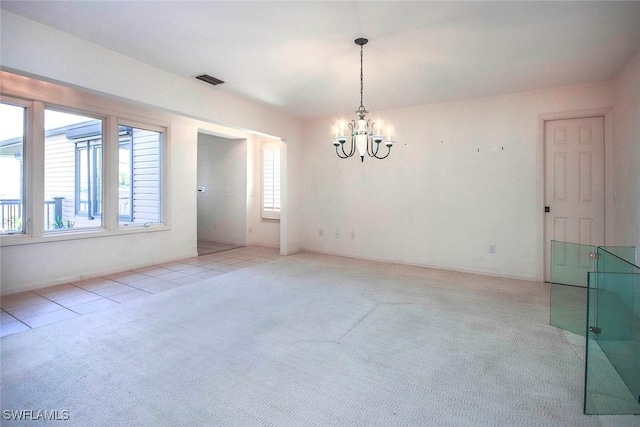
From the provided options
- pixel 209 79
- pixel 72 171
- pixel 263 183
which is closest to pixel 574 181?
pixel 209 79

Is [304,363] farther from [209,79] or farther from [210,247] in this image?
[210,247]

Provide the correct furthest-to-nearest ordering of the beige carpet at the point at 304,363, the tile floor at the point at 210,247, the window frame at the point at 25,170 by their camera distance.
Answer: the tile floor at the point at 210,247, the window frame at the point at 25,170, the beige carpet at the point at 304,363

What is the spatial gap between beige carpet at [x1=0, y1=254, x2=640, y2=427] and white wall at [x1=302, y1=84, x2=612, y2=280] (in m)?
1.23

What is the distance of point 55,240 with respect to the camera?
3951 millimetres

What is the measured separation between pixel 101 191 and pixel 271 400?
4.19 m

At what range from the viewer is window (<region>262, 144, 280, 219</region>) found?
22.3ft

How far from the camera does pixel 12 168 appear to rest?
372cm

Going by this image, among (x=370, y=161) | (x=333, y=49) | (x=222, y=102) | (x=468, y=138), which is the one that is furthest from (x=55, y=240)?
(x=468, y=138)

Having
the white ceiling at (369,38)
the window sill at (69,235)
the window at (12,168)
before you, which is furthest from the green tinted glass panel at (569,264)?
the window at (12,168)

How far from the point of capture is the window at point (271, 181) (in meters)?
6.79

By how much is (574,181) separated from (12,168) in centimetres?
701

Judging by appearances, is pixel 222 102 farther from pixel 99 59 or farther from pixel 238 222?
pixel 238 222

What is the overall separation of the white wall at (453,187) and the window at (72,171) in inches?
144

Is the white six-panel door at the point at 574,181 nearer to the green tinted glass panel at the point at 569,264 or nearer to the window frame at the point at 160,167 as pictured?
the green tinted glass panel at the point at 569,264
